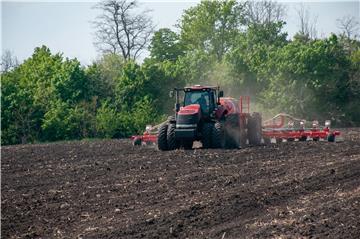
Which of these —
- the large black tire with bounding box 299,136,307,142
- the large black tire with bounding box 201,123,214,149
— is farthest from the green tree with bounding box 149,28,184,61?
the large black tire with bounding box 201,123,214,149

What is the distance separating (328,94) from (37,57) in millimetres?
19763

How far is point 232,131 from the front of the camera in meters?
24.4

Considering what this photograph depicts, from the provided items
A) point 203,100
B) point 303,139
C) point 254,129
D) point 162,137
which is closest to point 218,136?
point 203,100

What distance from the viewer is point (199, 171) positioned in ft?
57.0

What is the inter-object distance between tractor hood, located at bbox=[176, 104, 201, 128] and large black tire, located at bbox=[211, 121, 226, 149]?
655 mm

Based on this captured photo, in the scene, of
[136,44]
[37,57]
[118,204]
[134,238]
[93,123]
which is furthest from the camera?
[136,44]

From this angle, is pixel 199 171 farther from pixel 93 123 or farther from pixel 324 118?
pixel 324 118

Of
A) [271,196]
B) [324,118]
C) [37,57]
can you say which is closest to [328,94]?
[324,118]

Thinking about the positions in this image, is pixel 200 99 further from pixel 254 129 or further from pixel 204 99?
pixel 254 129

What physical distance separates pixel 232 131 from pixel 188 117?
77.5 inches

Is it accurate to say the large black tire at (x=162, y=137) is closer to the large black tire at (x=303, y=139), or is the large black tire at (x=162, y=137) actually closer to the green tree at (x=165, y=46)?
the large black tire at (x=303, y=139)

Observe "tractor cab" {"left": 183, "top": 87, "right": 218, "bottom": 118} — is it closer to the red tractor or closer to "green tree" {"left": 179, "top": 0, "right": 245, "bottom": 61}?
the red tractor

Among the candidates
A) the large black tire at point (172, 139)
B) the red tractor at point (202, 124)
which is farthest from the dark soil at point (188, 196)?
the large black tire at point (172, 139)

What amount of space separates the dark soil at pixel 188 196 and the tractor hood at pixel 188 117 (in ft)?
4.95
